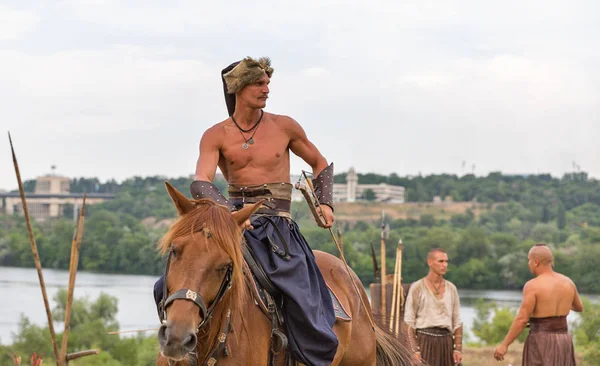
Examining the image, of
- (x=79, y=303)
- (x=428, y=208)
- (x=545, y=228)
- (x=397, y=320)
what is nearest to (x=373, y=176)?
(x=428, y=208)

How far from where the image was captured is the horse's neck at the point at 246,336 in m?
5.14

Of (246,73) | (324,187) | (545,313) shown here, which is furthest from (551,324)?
(246,73)

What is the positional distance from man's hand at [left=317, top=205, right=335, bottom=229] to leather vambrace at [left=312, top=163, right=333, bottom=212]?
46mm

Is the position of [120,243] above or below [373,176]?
below

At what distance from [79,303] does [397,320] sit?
42916 millimetres

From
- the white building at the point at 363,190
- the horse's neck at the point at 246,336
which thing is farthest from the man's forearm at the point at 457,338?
the white building at the point at 363,190

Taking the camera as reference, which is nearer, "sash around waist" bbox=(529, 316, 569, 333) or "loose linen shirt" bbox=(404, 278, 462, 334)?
"sash around waist" bbox=(529, 316, 569, 333)

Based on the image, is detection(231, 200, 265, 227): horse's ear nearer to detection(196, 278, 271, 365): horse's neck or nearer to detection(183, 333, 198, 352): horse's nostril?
detection(196, 278, 271, 365): horse's neck

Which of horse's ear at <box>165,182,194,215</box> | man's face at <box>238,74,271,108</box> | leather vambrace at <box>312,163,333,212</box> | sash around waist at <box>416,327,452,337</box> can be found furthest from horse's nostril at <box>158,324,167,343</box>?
sash around waist at <box>416,327,452,337</box>

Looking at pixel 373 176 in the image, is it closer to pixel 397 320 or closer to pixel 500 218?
pixel 500 218

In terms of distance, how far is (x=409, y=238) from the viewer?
252ft

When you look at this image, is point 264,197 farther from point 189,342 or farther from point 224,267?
point 189,342

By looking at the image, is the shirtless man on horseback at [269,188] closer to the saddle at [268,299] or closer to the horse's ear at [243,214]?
the saddle at [268,299]

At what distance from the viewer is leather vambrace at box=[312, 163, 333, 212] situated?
624cm
